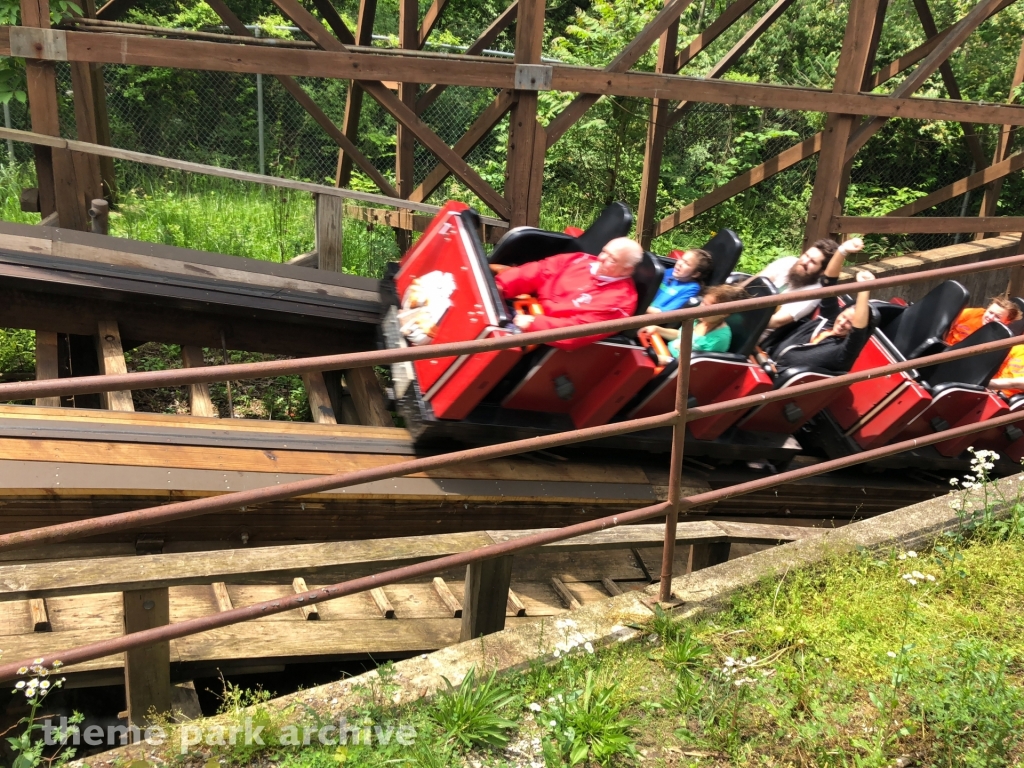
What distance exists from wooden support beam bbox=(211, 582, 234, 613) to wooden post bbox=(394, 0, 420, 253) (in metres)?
4.45

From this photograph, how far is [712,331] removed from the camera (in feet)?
13.7

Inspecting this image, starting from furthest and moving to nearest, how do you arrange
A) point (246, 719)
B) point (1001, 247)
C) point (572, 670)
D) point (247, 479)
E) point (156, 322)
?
1. point (1001, 247)
2. point (156, 322)
3. point (247, 479)
4. point (572, 670)
5. point (246, 719)

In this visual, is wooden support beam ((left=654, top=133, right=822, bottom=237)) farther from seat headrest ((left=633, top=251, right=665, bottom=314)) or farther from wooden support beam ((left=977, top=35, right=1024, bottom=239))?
seat headrest ((left=633, top=251, right=665, bottom=314))

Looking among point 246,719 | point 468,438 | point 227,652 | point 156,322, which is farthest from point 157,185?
point 246,719

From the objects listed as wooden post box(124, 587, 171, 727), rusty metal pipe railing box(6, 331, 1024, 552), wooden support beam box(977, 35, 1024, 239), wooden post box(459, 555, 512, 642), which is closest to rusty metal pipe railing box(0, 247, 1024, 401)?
rusty metal pipe railing box(6, 331, 1024, 552)

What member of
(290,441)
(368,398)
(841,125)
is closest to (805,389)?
(290,441)

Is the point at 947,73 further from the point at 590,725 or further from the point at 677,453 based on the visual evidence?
the point at 590,725

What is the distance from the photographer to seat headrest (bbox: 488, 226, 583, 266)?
4.61 meters

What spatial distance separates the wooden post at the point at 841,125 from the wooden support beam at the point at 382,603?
4573 millimetres

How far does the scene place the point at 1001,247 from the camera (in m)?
9.10

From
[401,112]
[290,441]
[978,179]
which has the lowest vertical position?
[290,441]

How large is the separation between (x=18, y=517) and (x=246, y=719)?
1.93 metres

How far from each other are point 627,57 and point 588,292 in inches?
90.8

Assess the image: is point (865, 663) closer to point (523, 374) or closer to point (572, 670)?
point (572, 670)
